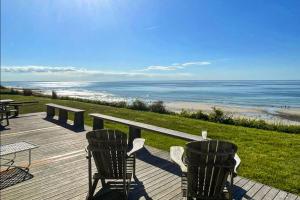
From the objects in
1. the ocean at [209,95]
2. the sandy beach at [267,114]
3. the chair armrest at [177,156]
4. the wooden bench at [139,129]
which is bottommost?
the sandy beach at [267,114]

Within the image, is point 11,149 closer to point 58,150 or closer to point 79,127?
point 58,150

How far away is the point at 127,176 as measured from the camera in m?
3.96

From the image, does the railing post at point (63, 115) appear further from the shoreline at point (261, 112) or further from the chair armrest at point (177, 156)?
the shoreline at point (261, 112)

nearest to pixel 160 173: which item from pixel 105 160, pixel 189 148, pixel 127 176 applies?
pixel 127 176

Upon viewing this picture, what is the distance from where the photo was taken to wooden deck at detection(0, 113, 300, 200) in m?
4.17

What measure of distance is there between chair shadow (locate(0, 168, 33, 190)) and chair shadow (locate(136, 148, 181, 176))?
2.23 meters

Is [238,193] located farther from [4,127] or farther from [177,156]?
[4,127]

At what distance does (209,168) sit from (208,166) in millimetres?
36

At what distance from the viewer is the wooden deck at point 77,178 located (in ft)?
13.7

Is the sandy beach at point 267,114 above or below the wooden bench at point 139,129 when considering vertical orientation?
below

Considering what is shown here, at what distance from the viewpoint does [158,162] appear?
570 centimetres

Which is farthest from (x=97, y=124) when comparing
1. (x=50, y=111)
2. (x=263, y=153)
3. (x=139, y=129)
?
(x=263, y=153)

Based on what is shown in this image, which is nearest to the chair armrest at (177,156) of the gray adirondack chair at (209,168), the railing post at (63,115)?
the gray adirondack chair at (209,168)

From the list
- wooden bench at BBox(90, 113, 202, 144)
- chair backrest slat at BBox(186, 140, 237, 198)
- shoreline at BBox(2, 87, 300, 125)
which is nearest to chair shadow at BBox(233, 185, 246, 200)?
chair backrest slat at BBox(186, 140, 237, 198)
